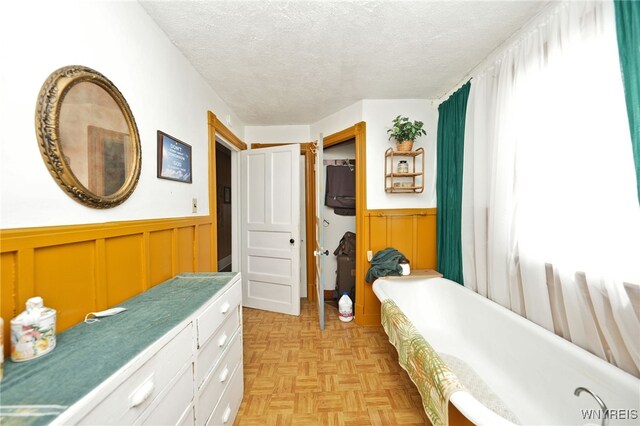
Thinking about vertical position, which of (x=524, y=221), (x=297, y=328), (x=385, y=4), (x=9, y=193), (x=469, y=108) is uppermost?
(x=385, y=4)

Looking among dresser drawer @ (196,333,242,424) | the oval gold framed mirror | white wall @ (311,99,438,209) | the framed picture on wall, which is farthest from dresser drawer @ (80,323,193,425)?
white wall @ (311,99,438,209)

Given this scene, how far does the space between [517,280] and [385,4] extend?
6.21 feet

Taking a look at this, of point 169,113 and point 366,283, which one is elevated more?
point 169,113

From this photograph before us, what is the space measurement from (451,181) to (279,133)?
2.26 metres

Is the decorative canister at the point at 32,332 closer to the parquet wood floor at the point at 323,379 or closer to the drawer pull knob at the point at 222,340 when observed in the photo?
the drawer pull knob at the point at 222,340

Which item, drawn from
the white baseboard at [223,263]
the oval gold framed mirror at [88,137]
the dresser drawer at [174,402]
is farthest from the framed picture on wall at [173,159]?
the white baseboard at [223,263]

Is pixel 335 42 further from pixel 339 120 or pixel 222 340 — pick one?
pixel 222 340

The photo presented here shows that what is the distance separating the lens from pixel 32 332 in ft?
2.30

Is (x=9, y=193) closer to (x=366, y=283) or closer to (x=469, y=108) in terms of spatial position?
(x=366, y=283)

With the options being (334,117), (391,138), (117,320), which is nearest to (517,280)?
(391,138)

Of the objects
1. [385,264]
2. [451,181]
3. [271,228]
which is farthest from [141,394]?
[451,181]

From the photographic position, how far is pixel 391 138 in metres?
2.51

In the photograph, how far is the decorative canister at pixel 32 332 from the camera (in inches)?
27.0

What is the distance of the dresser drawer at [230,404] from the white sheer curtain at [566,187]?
188 cm
